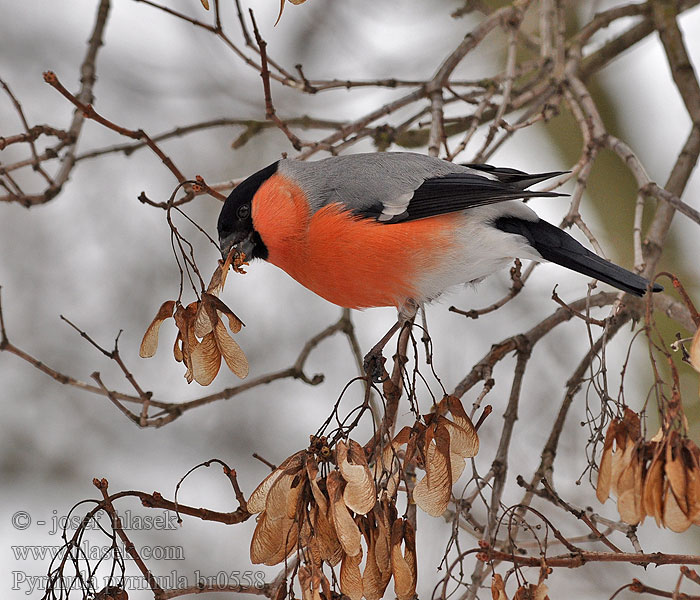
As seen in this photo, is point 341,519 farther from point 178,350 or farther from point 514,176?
point 514,176

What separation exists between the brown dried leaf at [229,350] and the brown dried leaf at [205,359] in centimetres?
1

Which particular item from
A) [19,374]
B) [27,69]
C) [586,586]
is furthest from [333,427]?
[27,69]

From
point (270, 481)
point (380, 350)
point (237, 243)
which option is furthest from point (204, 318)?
point (380, 350)

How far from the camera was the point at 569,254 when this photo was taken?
1999mm

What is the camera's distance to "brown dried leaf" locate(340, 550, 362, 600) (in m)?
1.34

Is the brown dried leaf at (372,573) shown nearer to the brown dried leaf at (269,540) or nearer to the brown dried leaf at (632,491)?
the brown dried leaf at (269,540)

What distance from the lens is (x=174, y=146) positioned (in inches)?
180

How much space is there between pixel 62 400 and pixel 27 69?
1743 mm

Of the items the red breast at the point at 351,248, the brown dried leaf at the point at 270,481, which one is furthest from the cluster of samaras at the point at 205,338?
the red breast at the point at 351,248

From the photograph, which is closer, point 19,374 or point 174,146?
point 19,374

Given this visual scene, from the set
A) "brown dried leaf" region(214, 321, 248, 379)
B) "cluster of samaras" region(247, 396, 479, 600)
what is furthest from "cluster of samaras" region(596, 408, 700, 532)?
"brown dried leaf" region(214, 321, 248, 379)

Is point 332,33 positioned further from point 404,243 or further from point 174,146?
point 404,243

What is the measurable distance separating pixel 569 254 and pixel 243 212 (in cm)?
83

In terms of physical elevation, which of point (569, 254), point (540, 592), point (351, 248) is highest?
point (351, 248)
